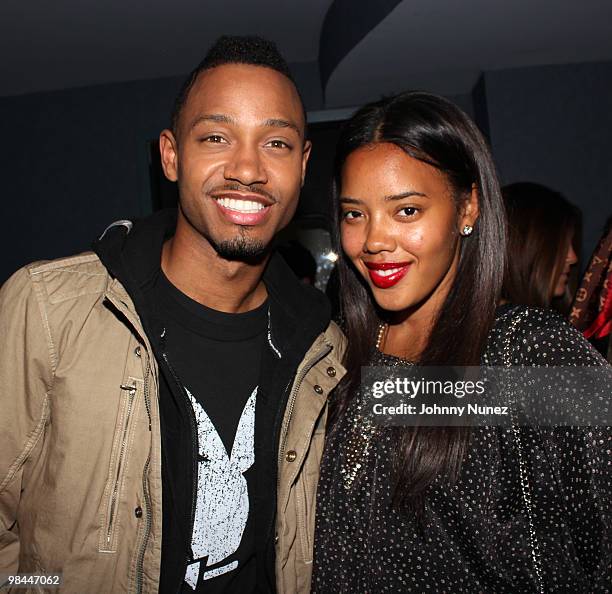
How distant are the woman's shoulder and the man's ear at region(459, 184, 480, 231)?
0.94 ft

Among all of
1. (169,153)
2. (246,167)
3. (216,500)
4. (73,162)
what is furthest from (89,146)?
(216,500)

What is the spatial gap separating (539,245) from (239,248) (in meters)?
1.85

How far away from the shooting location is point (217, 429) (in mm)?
1600

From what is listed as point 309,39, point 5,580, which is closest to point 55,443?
point 5,580

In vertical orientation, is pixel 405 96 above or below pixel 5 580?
above

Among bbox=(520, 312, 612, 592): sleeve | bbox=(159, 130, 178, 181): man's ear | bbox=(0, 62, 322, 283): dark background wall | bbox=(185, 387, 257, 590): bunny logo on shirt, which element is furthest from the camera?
bbox=(0, 62, 322, 283): dark background wall

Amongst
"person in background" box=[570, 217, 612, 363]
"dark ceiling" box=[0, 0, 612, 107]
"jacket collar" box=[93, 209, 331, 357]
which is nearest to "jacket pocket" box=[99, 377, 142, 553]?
"jacket collar" box=[93, 209, 331, 357]

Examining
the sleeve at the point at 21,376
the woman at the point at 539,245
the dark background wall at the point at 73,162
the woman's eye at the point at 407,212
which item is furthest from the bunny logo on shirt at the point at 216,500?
the dark background wall at the point at 73,162

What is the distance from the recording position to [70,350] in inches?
58.0

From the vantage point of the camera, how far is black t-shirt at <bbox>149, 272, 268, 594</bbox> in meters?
1.56

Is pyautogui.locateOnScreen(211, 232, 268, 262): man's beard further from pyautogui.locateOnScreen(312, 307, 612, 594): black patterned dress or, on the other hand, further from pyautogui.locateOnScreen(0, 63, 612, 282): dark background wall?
pyautogui.locateOnScreen(0, 63, 612, 282): dark background wall

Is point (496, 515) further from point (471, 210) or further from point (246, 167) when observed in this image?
point (246, 167)

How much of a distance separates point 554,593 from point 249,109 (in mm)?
1521

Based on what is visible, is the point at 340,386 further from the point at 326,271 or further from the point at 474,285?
the point at 326,271
